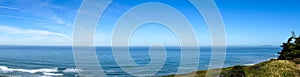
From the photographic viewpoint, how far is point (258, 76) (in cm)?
2620

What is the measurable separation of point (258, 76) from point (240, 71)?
387 inches

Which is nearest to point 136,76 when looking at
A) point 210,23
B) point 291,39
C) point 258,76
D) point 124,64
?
point 124,64

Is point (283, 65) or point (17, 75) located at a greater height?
point (17, 75)

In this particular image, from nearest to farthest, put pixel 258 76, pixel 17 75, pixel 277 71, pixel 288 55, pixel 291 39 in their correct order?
pixel 277 71
pixel 258 76
pixel 288 55
pixel 291 39
pixel 17 75

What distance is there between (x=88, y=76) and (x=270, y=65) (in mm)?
48924

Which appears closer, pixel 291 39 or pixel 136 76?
pixel 291 39

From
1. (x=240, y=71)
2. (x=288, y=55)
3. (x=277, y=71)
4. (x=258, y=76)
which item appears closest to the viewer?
(x=277, y=71)

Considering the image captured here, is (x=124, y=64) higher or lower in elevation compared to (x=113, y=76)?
higher

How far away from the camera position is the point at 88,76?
6950cm

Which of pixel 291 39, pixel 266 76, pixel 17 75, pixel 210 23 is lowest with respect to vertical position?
pixel 266 76

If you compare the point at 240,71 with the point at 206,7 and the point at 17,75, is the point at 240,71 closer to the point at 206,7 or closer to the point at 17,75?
the point at 206,7

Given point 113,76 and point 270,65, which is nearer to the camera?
point 270,65

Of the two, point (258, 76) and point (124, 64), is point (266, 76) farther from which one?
point (124, 64)

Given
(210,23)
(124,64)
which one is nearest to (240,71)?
(210,23)
